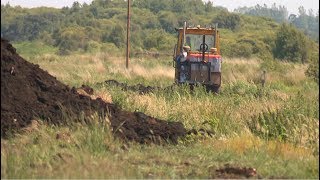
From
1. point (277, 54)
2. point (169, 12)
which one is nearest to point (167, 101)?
point (277, 54)

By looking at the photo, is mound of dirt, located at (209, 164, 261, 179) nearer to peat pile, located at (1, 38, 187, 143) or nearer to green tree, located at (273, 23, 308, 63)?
peat pile, located at (1, 38, 187, 143)

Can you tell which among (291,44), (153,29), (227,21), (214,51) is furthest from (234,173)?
(227,21)

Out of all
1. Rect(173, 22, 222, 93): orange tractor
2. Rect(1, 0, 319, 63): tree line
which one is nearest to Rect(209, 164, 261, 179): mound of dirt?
Rect(173, 22, 222, 93): orange tractor

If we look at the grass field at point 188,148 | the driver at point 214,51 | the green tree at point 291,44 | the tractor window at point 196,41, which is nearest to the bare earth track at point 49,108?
the grass field at point 188,148

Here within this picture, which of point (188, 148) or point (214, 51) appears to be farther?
point (214, 51)

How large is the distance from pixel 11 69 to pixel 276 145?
14.4ft

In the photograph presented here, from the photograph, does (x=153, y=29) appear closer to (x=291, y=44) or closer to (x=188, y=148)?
(x=291, y=44)

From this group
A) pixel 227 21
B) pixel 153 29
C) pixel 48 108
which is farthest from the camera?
pixel 227 21

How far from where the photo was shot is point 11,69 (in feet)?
34.5

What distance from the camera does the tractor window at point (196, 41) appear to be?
22444 mm

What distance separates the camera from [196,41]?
2255 cm

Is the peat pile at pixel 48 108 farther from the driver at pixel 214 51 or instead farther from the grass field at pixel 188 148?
the driver at pixel 214 51

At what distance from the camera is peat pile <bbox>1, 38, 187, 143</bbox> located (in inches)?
396

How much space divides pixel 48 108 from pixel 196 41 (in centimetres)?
1246
